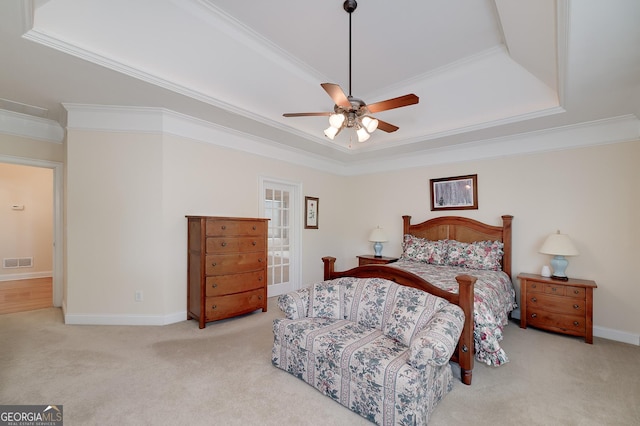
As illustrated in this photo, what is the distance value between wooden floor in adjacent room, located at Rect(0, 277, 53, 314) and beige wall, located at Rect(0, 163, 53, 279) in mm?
440

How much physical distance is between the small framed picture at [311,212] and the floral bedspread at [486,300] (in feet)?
6.16

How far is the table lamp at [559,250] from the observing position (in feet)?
A: 11.1

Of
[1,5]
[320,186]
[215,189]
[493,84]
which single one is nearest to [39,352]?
[215,189]

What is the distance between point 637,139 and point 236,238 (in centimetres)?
498

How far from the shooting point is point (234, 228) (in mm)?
3807

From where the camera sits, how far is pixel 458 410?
2.03 meters

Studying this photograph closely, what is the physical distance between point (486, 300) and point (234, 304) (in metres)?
2.93

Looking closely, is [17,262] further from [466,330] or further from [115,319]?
[466,330]

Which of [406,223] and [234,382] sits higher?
[406,223]

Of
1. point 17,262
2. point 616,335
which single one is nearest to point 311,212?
point 616,335

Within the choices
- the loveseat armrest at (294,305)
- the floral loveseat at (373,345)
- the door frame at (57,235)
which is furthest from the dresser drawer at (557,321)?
the door frame at (57,235)

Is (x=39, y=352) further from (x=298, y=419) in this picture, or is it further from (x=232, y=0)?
(x=232, y=0)

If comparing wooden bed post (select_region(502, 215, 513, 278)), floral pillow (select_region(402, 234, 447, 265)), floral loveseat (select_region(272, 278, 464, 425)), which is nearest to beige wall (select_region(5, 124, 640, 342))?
wooden bed post (select_region(502, 215, 513, 278))

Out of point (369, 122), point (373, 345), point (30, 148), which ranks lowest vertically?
point (373, 345)
